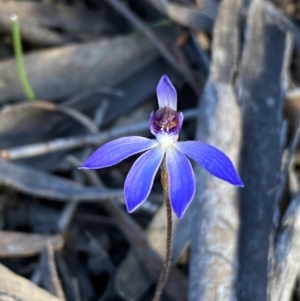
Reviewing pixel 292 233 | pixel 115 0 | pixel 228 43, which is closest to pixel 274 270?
pixel 292 233

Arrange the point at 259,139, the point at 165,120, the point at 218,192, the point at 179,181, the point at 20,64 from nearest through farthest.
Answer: the point at 179,181
the point at 165,120
the point at 218,192
the point at 259,139
the point at 20,64

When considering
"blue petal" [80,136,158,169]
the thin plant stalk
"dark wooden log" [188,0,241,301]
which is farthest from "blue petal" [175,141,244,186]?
the thin plant stalk

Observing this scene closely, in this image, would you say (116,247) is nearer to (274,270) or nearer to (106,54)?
(274,270)

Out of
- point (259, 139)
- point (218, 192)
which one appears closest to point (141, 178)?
point (218, 192)

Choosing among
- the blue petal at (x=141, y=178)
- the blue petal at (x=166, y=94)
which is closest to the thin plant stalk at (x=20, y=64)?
the blue petal at (x=166, y=94)

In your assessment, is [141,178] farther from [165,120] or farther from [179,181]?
[165,120]

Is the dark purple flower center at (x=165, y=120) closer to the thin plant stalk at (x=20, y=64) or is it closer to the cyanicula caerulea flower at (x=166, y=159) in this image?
the cyanicula caerulea flower at (x=166, y=159)
